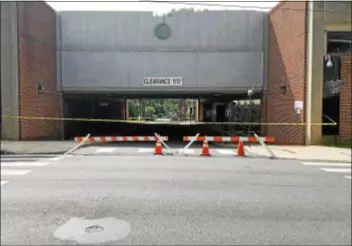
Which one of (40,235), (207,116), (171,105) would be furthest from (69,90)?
(171,105)

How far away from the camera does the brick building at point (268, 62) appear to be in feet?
47.5

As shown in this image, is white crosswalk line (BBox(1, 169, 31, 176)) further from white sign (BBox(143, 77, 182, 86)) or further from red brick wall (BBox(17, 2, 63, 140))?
white sign (BBox(143, 77, 182, 86))

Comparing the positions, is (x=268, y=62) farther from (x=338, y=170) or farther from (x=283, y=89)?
(x=338, y=170)

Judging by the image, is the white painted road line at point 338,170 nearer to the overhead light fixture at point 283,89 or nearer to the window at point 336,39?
the window at point 336,39

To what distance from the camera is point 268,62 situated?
A: 66.0 feet

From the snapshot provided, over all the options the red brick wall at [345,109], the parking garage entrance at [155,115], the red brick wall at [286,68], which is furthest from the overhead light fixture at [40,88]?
the red brick wall at [345,109]

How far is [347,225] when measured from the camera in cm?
555

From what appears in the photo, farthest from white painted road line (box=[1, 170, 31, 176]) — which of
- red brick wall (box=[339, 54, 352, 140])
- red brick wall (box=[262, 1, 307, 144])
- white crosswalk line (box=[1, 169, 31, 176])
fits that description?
red brick wall (box=[262, 1, 307, 144])

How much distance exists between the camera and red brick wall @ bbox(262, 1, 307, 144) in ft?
48.5

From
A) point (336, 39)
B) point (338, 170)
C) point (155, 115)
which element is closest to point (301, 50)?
point (336, 39)

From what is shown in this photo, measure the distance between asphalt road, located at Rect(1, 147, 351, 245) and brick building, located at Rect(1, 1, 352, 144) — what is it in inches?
186

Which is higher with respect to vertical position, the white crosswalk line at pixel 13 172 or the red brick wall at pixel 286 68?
the red brick wall at pixel 286 68

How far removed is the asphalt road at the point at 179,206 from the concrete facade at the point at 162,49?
1141 cm

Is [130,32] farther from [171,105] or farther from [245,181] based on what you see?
[171,105]
